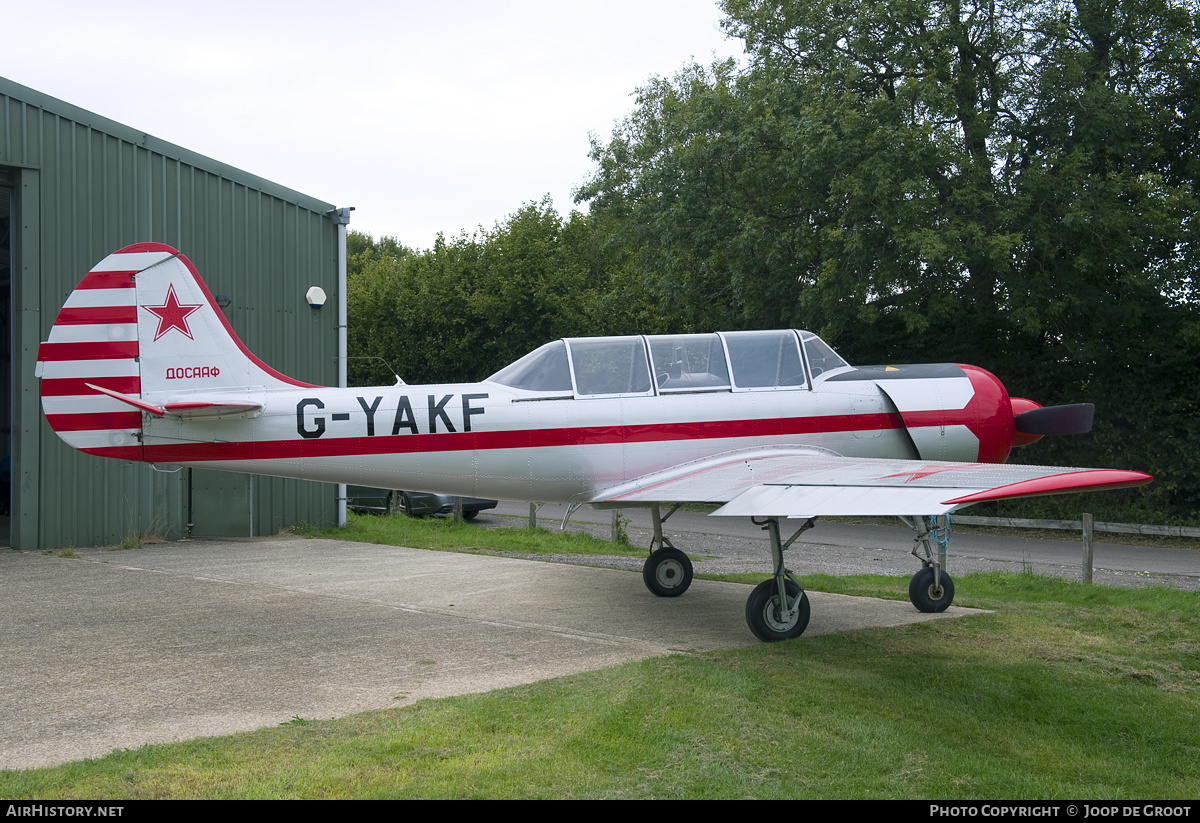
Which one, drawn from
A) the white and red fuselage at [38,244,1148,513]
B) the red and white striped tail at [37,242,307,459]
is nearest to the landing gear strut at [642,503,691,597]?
the white and red fuselage at [38,244,1148,513]

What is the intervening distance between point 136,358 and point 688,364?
16.5 feet

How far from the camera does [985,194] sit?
15.8m

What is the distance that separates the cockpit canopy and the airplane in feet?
0.05

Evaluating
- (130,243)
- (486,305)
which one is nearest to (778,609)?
(130,243)

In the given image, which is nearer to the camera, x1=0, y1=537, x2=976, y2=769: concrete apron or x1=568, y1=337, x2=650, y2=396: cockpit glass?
x1=0, y1=537, x2=976, y2=769: concrete apron

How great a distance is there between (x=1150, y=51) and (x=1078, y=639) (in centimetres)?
1443

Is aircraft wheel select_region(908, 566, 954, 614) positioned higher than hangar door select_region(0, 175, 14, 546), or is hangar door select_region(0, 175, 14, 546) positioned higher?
→ hangar door select_region(0, 175, 14, 546)

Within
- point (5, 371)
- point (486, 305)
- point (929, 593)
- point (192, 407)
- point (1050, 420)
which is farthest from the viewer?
point (486, 305)

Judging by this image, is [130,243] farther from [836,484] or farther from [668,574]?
[836,484]

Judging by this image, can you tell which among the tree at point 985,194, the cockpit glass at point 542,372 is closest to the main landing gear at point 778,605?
the cockpit glass at point 542,372

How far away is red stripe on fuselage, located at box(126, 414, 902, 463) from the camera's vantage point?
7746 mm

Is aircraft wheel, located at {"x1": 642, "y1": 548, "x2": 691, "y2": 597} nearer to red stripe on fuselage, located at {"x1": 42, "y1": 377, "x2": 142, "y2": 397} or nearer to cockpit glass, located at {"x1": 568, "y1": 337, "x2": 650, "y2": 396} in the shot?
cockpit glass, located at {"x1": 568, "y1": 337, "x2": 650, "y2": 396}

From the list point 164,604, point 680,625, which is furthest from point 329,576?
point 680,625

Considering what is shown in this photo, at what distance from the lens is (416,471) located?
26.3 feet
